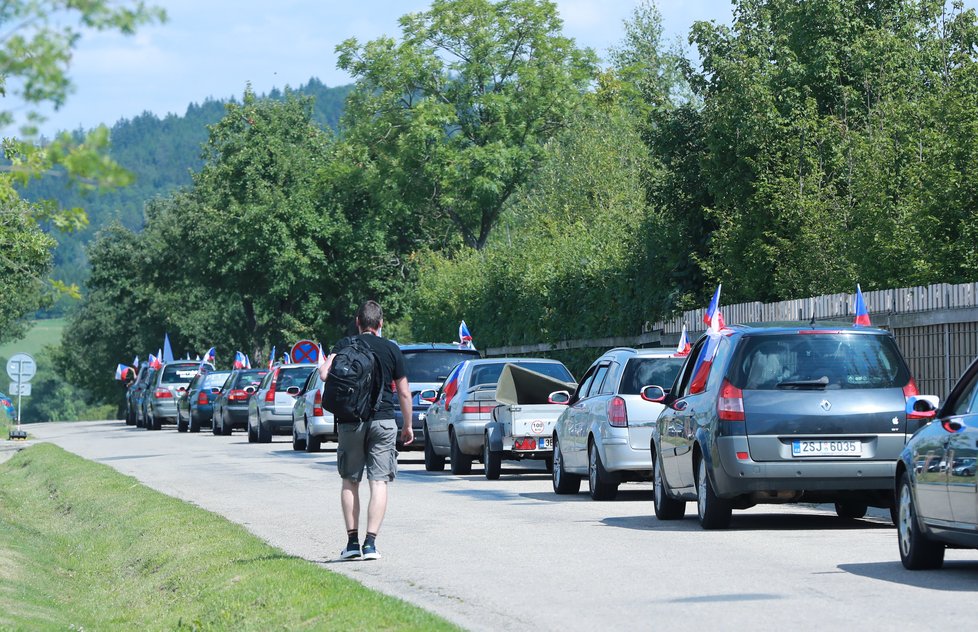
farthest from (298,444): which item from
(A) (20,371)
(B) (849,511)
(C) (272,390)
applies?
(B) (849,511)

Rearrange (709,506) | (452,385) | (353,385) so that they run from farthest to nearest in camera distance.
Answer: (452,385) < (709,506) < (353,385)

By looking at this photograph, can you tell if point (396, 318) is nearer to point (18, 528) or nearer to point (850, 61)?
point (850, 61)

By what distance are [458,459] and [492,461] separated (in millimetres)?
1823

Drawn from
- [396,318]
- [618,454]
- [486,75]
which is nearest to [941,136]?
[618,454]

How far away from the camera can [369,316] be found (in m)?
12.9

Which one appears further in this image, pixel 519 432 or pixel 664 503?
pixel 519 432

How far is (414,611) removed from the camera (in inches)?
378

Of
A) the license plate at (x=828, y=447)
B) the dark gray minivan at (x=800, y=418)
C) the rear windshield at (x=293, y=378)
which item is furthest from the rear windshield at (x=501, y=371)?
the rear windshield at (x=293, y=378)

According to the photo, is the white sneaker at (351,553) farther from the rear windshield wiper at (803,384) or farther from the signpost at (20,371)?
the signpost at (20,371)

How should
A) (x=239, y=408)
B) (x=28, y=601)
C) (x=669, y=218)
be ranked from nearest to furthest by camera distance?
(x=28, y=601), (x=669, y=218), (x=239, y=408)

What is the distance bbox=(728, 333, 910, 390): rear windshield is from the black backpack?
3546 mm

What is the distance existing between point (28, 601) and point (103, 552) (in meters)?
3.84

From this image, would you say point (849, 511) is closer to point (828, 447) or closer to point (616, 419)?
point (828, 447)

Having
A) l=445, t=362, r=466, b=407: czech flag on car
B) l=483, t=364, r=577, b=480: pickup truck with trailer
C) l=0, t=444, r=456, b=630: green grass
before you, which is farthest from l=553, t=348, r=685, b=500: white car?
l=445, t=362, r=466, b=407: czech flag on car
